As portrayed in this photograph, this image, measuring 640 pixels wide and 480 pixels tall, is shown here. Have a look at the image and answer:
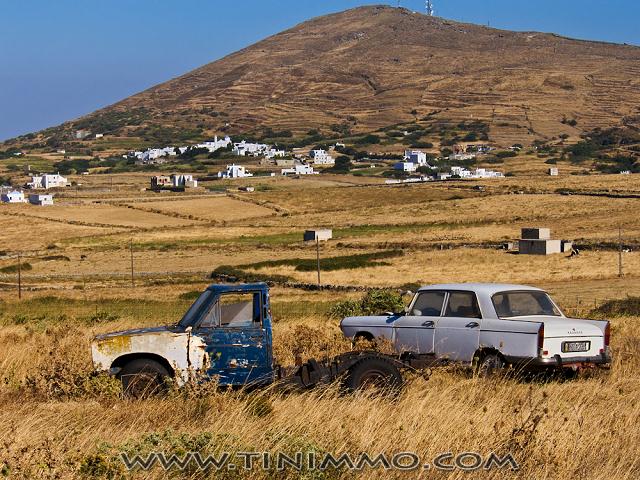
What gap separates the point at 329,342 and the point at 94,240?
260 ft

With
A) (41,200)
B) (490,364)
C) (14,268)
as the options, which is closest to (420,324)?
(490,364)

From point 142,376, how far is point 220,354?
936 millimetres

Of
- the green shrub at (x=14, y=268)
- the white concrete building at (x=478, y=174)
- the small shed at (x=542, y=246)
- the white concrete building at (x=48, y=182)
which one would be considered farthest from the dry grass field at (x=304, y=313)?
the white concrete building at (x=48, y=182)

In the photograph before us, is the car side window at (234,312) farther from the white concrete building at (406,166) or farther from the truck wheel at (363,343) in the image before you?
the white concrete building at (406,166)

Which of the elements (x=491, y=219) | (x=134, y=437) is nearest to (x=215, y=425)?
(x=134, y=437)

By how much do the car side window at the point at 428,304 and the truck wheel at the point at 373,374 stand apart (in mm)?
2647

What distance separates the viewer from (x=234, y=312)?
39.0 feet

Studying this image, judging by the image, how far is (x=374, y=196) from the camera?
413ft

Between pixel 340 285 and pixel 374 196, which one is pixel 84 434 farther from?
pixel 374 196

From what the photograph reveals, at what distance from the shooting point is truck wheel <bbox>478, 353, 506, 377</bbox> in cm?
1215

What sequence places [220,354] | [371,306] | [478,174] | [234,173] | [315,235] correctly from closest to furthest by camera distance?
[220,354] < [371,306] < [315,235] < [478,174] < [234,173]

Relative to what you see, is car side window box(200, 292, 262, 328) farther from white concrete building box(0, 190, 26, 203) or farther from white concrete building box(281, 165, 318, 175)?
white concrete building box(281, 165, 318, 175)

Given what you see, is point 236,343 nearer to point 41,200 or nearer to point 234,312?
point 234,312

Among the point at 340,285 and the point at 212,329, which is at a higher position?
the point at 212,329
